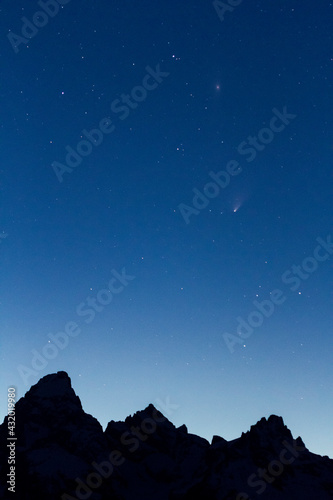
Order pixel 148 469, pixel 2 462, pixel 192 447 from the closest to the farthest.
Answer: pixel 2 462 < pixel 148 469 < pixel 192 447

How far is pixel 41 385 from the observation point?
147375mm

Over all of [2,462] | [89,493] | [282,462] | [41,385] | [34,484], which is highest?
[41,385]

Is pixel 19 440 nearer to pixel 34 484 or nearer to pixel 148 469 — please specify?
pixel 34 484

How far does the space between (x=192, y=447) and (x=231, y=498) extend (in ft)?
170

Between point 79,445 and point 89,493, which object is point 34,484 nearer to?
point 89,493

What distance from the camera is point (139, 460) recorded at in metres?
145

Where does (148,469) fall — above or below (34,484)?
below

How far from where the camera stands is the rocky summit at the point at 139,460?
106062 mm

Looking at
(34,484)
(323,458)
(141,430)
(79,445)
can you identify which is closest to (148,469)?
(141,430)

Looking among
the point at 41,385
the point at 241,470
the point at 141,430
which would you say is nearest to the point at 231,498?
the point at 241,470

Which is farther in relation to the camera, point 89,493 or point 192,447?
point 192,447

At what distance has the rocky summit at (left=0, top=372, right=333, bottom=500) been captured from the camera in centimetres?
10606

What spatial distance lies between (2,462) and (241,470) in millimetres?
74662

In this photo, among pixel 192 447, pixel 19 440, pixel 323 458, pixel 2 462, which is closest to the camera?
pixel 2 462
